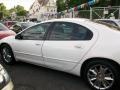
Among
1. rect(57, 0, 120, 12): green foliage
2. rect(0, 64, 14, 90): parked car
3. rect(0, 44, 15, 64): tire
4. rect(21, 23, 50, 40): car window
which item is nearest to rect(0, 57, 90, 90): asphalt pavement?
rect(0, 44, 15, 64): tire

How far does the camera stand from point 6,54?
786 centimetres

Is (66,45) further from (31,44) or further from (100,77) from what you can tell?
(31,44)

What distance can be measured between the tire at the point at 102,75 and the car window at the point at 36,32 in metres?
1.62

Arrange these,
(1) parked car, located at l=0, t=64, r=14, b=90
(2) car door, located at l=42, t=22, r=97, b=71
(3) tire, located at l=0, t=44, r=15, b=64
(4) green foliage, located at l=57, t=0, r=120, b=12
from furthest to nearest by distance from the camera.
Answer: (4) green foliage, located at l=57, t=0, r=120, b=12 < (3) tire, located at l=0, t=44, r=15, b=64 < (2) car door, located at l=42, t=22, r=97, b=71 < (1) parked car, located at l=0, t=64, r=14, b=90

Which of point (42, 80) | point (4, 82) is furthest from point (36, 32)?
point (4, 82)

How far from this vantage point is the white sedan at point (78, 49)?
5.29 metres

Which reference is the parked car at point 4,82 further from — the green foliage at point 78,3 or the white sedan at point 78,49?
the green foliage at point 78,3

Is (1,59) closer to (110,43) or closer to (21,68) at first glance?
(21,68)

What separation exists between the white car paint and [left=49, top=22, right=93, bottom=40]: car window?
0.33ft

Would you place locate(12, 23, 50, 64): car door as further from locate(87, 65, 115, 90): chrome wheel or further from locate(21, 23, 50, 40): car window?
locate(87, 65, 115, 90): chrome wheel

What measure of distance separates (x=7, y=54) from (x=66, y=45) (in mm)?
2535

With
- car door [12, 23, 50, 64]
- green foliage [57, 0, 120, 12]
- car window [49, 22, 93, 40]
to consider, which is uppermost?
car window [49, 22, 93, 40]

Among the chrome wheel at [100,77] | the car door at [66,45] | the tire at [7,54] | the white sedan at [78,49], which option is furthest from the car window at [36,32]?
the chrome wheel at [100,77]

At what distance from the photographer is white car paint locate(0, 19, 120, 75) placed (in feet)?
17.4
